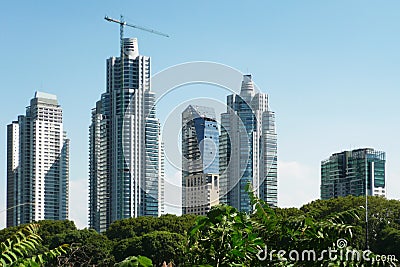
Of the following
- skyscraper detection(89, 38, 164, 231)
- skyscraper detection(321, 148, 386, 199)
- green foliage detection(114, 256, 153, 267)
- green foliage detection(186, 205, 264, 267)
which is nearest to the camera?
green foliage detection(114, 256, 153, 267)

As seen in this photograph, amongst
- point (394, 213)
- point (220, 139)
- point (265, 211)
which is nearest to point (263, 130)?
point (220, 139)

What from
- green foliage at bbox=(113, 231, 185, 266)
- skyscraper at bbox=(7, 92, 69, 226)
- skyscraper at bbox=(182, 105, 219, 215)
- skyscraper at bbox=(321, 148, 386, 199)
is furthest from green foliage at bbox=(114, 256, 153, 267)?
skyscraper at bbox=(7, 92, 69, 226)

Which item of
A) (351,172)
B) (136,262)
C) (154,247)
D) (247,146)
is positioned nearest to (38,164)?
(247,146)

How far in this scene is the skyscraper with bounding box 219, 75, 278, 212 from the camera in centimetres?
5309

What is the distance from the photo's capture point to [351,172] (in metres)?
59.0

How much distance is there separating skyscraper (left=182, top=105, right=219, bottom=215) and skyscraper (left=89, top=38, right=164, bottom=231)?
65.7 ft

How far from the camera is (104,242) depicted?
34438 millimetres

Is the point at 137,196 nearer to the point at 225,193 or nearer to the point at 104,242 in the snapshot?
the point at 225,193

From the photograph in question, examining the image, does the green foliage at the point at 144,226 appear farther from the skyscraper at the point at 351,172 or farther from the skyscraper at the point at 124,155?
the skyscraper at the point at 124,155

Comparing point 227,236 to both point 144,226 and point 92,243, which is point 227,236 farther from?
point 144,226

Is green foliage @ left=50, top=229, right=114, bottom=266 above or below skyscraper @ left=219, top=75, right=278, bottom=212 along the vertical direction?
below

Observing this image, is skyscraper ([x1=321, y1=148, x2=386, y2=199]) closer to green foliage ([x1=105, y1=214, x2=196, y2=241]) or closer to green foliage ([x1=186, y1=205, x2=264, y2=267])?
green foliage ([x1=105, y1=214, x2=196, y2=241])

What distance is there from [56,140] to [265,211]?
90.9 meters

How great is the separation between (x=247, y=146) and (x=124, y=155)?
57.3 ft
